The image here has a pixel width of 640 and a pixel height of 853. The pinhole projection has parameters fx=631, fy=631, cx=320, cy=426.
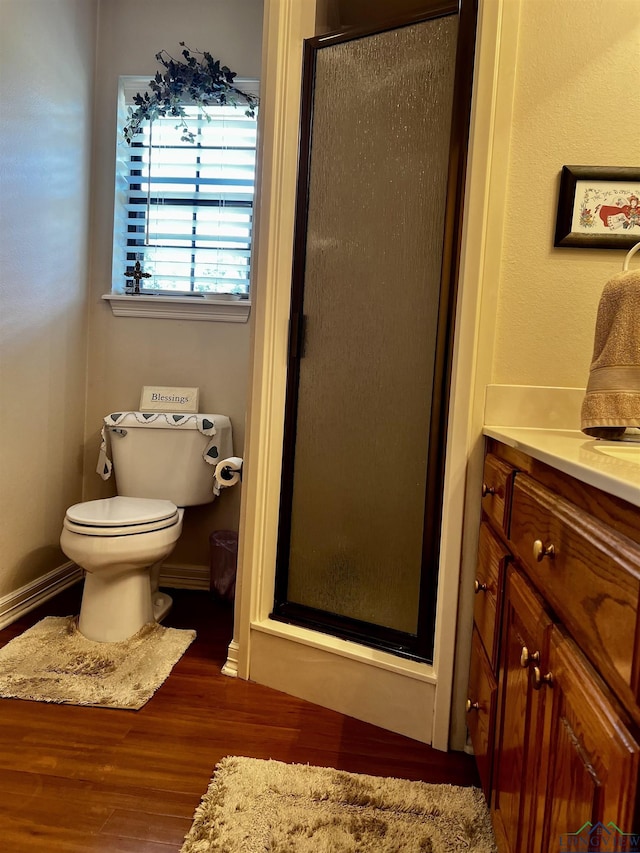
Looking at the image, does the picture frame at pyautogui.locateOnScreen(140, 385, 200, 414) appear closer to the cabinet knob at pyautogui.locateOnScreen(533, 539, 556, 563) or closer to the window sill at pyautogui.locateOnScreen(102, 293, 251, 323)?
the window sill at pyautogui.locateOnScreen(102, 293, 251, 323)

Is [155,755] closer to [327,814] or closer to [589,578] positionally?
[327,814]

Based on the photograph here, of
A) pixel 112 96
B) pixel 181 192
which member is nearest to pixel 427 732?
pixel 181 192

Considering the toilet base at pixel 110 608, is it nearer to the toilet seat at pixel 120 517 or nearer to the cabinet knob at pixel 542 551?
the toilet seat at pixel 120 517

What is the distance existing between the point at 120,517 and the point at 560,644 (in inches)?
63.3

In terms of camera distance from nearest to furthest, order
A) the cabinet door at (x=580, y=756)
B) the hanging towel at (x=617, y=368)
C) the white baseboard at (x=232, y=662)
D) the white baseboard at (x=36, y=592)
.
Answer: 1. the cabinet door at (x=580, y=756)
2. the hanging towel at (x=617, y=368)
3. the white baseboard at (x=232, y=662)
4. the white baseboard at (x=36, y=592)

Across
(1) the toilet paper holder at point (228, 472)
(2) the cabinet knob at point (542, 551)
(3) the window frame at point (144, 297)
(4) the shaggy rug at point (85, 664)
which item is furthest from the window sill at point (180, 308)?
(2) the cabinet knob at point (542, 551)

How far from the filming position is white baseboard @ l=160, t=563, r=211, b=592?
2.83 metres

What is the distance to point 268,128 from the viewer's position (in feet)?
6.11

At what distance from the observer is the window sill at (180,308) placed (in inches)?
107

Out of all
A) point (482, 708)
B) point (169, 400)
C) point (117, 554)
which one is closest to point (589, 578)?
point (482, 708)

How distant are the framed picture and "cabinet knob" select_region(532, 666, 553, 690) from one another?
1085 mm

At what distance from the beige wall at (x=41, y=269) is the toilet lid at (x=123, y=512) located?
1.18 feet

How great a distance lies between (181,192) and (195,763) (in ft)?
7.43

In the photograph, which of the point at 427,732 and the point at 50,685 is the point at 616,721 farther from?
the point at 50,685
